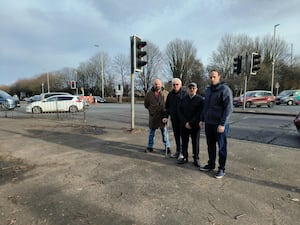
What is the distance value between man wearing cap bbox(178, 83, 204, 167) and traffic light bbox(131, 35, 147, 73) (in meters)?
3.83

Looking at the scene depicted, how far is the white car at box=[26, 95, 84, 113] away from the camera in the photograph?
1695 centimetres

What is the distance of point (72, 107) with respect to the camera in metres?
17.6

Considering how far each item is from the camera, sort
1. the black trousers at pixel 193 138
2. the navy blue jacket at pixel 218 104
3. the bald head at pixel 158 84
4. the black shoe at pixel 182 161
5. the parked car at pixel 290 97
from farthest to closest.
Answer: the parked car at pixel 290 97 → the bald head at pixel 158 84 → the black shoe at pixel 182 161 → the black trousers at pixel 193 138 → the navy blue jacket at pixel 218 104

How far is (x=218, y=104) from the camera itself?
4.05 meters

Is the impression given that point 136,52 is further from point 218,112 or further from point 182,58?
point 182,58

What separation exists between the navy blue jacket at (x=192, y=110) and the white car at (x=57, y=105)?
14.2 meters

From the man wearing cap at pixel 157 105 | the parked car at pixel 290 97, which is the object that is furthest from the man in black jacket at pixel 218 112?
the parked car at pixel 290 97

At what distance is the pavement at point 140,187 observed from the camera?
9.32 ft

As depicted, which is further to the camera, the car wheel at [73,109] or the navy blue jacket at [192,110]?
the car wheel at [73,109]

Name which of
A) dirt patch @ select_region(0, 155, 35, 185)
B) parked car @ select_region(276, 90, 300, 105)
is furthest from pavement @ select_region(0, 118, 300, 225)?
parked car @ select_region(276, 90, 300, 105)

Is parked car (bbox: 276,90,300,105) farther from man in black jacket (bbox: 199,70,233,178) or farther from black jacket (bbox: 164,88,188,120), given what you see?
man in black jacket (bbox: 199,70,233,178)

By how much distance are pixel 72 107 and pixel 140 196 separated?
1551 centimetres

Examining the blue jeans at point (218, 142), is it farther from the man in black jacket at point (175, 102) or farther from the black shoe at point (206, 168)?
the man in black jacket at point (175, 102)

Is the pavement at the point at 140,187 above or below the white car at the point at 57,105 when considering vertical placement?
below
